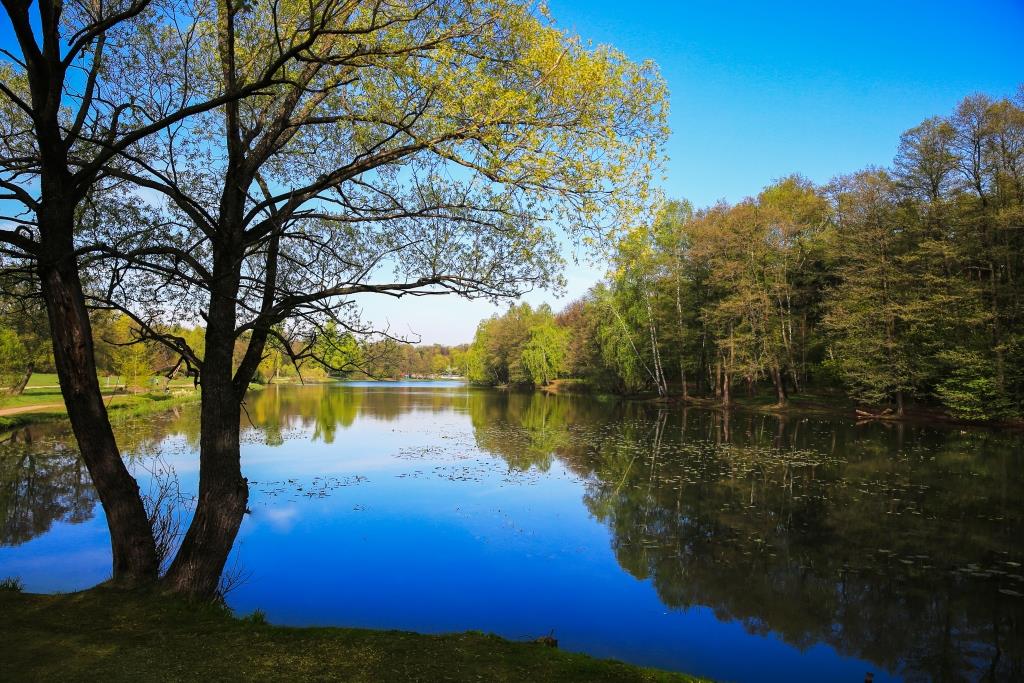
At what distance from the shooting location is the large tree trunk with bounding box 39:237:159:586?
231 inches

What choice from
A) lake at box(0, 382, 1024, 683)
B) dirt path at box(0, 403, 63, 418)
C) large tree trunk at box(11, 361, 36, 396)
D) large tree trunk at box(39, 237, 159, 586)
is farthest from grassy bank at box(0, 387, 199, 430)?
large tree trunk at box(39, 237, 159, 586)

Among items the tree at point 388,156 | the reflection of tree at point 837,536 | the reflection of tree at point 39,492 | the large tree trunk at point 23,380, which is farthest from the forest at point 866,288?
the large tree trunk at point 23,380

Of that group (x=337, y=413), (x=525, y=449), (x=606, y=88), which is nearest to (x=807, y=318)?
(x=525, y=449)

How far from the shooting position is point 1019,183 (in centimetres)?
2795

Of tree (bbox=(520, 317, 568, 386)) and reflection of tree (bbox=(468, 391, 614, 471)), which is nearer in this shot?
reflection of tree (bbox=(468, 391, 614, 471))

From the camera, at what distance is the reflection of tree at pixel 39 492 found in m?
11.5

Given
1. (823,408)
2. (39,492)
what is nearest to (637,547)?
(39,492)

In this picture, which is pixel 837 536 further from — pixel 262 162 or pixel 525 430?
pixel 525 430

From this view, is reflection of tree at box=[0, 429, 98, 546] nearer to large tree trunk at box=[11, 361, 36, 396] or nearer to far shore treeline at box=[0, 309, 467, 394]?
far shore treeline at box=[0, 309, 467, 394]

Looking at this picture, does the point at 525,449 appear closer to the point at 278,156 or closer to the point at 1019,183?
the point at 278,156

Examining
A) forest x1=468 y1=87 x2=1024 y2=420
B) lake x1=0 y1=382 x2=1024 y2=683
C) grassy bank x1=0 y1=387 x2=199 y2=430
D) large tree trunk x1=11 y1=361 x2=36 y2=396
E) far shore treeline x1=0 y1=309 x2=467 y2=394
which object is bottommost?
lake x1=0 y1=382 x2=1024 y2=683

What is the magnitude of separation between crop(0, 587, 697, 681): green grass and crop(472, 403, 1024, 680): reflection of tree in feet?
13.4

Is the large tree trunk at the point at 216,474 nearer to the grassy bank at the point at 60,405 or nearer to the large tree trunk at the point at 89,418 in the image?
the large tree trunk at the point at 89,418

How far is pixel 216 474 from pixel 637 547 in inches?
287
